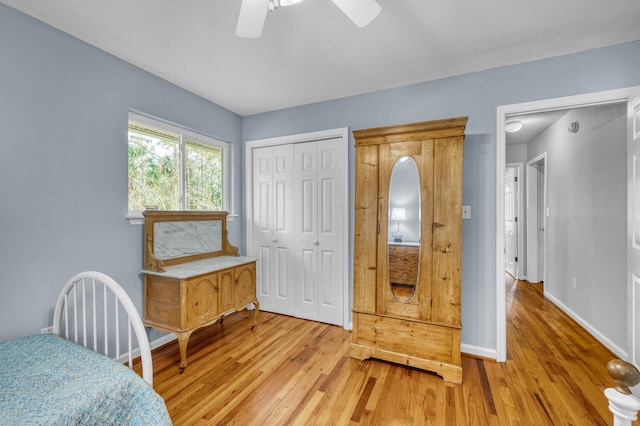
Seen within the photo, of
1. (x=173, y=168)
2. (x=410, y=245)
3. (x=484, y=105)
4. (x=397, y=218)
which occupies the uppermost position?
(x=484, y=105)

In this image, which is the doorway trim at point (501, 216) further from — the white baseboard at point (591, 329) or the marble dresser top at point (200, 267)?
the marble dresser top at point (200, 267)

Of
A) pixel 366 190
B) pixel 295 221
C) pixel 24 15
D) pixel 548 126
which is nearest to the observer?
pixel 24 15

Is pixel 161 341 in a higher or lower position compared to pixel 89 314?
lower

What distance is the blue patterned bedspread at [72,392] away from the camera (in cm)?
103

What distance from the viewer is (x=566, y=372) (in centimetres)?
214

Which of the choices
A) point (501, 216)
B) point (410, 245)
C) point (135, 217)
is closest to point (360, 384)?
point (410, 245)

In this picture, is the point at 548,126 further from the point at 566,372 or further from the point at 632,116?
the point at 566,372

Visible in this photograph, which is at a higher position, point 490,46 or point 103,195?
point 490,46

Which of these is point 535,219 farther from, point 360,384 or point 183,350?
point 183,350

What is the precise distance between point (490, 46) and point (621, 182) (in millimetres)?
1676

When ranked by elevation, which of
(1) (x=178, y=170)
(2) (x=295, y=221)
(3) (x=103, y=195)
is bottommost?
(2) (x=295, y=221)

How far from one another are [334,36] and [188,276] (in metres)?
2.05

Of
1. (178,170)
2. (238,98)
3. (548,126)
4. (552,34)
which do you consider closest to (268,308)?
(178,170)

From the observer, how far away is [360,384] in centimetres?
202
